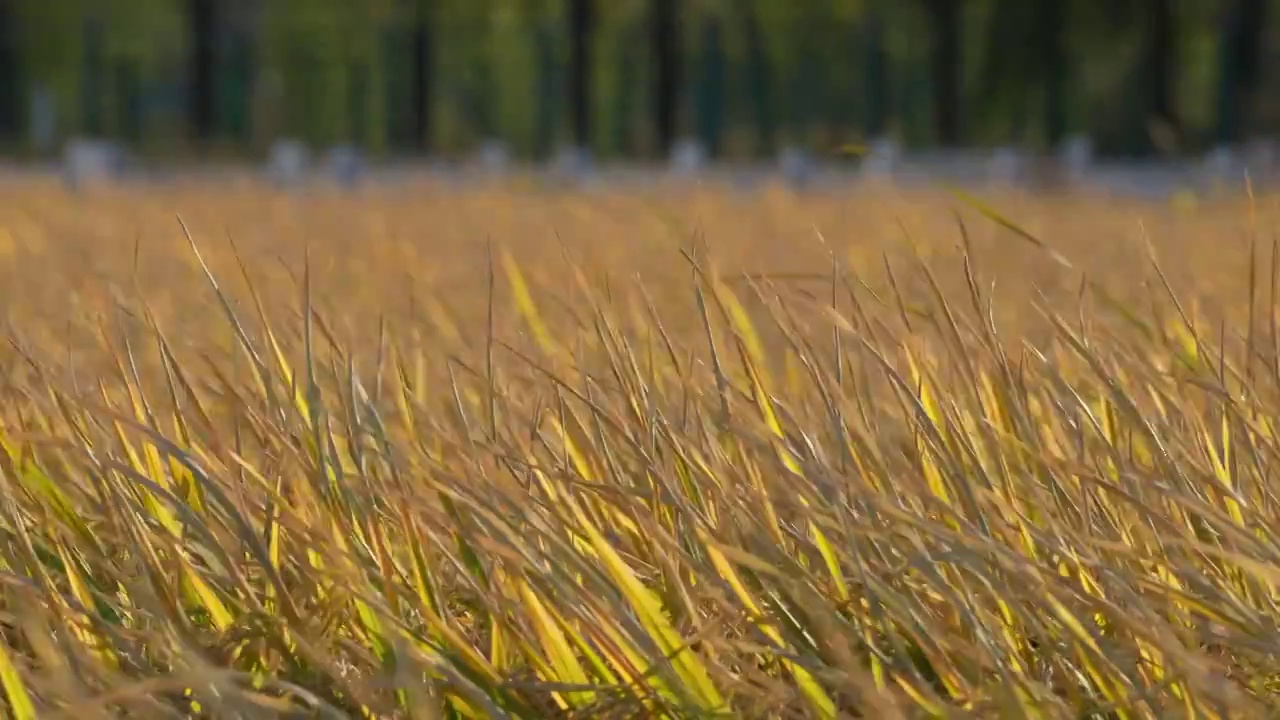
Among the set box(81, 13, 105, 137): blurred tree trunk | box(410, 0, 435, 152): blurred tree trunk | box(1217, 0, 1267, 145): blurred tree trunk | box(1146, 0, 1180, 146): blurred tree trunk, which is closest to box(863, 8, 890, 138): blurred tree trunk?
box(1146, 0, 1180, 146): blurred tree trunk

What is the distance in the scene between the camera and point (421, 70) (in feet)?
98.0

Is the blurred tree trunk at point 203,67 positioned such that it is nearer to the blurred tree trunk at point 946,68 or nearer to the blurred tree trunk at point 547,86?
the blurred tree trunk at point 547,86

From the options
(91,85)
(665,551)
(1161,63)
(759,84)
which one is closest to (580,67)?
(759,84)

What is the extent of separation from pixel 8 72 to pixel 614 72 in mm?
9626

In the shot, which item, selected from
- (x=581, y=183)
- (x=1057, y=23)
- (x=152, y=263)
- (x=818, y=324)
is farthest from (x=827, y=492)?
(x=1057, y=23)

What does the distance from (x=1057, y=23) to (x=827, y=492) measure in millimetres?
27530

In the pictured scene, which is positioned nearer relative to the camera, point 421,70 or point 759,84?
point 421,70

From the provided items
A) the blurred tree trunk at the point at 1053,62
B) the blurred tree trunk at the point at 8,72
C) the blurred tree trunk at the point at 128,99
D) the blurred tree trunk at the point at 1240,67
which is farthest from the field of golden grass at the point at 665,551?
the blurred tree trunk at the point at 128,99

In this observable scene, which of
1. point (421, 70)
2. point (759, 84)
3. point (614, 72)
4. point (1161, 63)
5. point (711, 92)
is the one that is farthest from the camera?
point (614, 72)

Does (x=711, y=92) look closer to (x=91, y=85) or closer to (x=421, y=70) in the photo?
(x=421, y=70)

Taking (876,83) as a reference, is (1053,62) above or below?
above

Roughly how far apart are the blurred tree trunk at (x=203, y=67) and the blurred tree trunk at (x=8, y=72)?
3526 mm

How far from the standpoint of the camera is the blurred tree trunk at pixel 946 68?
2830 centimetres

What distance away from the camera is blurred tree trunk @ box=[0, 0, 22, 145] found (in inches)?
Result: 1217
